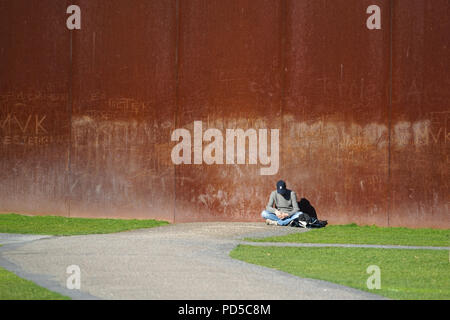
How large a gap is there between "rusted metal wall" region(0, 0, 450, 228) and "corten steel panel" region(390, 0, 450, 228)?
25 mm

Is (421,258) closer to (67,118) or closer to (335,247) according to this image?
(335,247)

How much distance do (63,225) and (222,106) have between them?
16.3 feet

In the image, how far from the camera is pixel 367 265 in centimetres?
1120

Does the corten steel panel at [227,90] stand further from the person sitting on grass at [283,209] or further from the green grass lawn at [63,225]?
the green grass lawn at [63,225]

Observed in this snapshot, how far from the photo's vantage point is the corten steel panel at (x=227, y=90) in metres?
19.1

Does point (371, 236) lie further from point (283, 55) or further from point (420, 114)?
point (283, 55)

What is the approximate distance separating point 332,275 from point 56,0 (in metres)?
13.0

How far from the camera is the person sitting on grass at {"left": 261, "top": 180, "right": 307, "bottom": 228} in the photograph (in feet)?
58.4

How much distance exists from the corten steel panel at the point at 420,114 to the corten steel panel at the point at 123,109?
5688 millimetres
